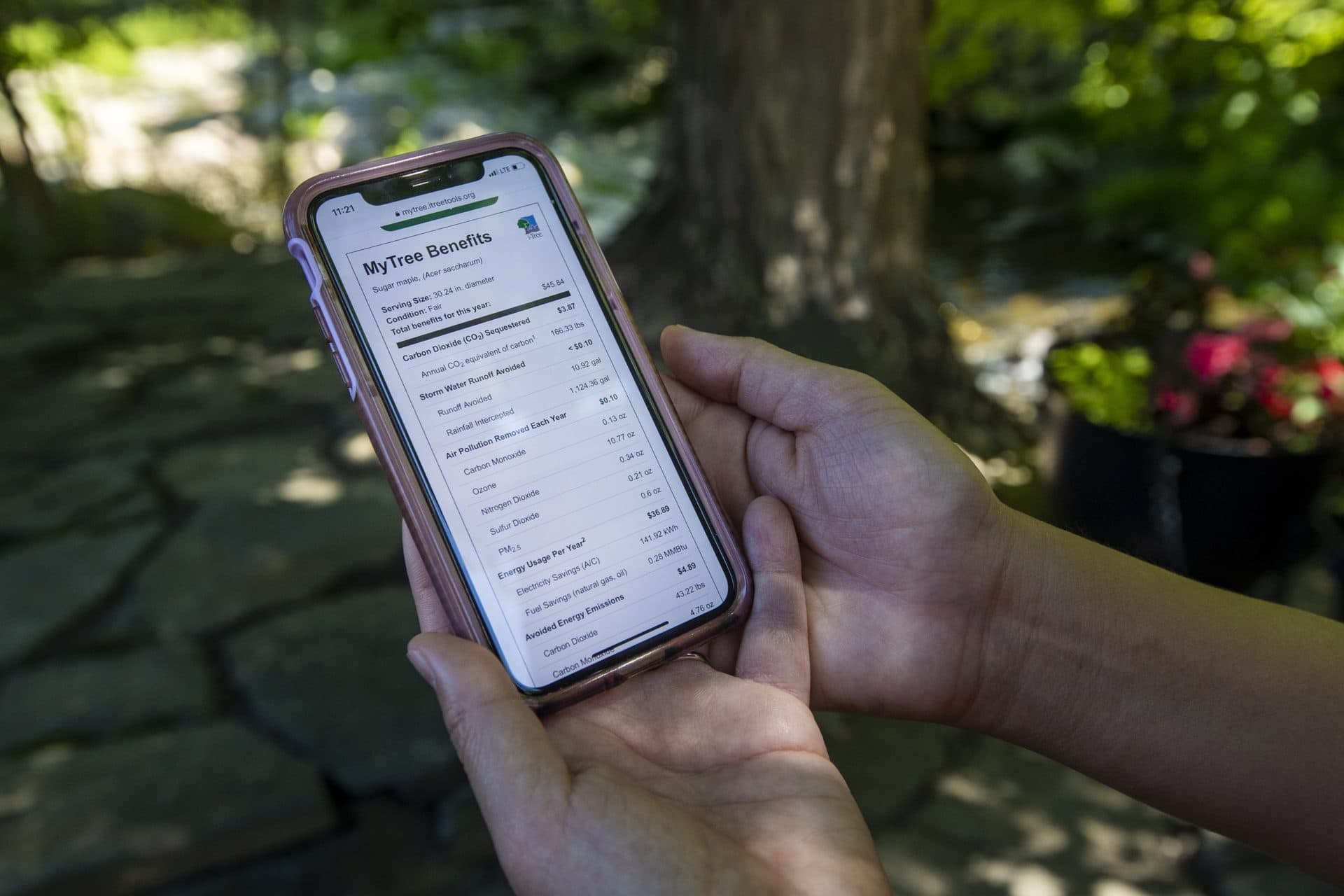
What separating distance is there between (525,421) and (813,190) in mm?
2147

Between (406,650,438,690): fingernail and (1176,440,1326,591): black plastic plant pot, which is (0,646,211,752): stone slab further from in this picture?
(1176,440,1326,591): black plastic plant pot

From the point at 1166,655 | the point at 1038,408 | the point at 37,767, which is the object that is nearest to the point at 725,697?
the point at 1166,655

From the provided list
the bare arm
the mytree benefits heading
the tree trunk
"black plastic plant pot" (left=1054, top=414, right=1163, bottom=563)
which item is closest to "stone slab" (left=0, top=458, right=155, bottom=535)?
the tree trunk

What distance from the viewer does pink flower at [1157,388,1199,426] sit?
2.74 m

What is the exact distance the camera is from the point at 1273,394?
270cm

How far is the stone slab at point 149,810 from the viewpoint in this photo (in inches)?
77.1

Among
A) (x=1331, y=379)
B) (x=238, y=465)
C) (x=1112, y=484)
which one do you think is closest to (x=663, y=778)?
(x=1112, y=484)

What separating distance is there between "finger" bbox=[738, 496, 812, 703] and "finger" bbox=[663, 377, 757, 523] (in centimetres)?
9

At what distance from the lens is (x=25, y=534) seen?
312cm

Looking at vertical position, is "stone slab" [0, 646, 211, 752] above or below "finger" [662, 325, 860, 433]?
below

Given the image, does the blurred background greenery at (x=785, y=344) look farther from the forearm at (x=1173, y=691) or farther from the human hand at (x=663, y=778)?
the human hand at (x=663, y=778)

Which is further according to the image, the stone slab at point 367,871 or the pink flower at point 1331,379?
the pink flower at point 1331,379

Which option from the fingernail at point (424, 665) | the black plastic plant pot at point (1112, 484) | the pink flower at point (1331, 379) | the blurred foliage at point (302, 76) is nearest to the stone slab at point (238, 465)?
the fingernail at point (424, 665)

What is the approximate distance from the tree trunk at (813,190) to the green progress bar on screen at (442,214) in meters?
1.86
